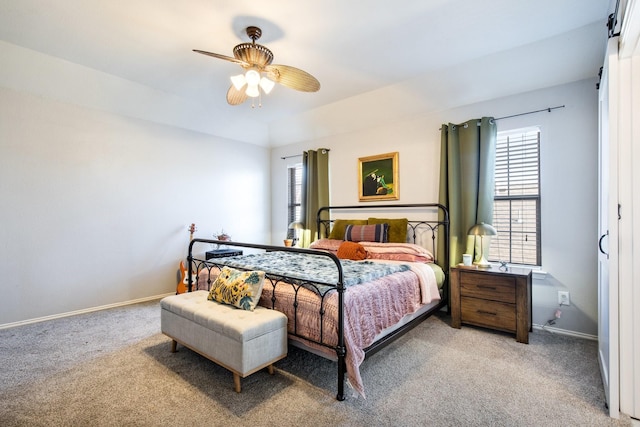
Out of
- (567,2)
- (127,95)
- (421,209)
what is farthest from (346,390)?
(127,95)

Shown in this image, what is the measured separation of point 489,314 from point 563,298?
0.74 meters

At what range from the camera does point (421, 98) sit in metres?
3.74

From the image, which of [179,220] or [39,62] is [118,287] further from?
[39,62]

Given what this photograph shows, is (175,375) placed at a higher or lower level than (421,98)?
lower

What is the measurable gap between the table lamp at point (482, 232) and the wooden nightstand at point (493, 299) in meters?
0.12

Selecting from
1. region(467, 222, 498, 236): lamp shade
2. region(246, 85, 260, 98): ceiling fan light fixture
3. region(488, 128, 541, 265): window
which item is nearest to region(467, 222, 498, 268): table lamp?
region(467, 222, 498, 236): lamp shade

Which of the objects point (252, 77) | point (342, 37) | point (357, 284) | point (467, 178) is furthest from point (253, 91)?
point (467, 178)

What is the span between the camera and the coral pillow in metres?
3.51

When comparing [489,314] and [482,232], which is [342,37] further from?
[489,314]

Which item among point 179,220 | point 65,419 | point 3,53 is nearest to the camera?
point 65,419

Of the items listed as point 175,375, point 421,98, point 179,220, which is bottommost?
point 175,375

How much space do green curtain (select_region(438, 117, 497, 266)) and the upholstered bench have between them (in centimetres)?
239

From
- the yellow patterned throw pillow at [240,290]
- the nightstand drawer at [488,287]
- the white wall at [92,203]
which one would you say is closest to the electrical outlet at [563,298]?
the nightstand drawer at [488,287]

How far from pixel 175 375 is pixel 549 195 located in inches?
147
